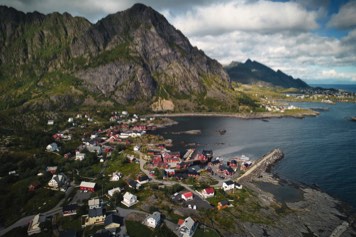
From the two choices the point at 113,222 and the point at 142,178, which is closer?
the point at 113,222

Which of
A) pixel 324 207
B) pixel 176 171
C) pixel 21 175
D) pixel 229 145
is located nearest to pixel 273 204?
pixel 324 207

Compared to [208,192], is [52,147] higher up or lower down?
lower down

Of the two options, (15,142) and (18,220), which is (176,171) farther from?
(15,142)

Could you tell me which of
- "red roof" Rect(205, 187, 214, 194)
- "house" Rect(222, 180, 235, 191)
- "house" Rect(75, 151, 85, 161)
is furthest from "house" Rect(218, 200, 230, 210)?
"house" Rect(75, 151, 85, 161)

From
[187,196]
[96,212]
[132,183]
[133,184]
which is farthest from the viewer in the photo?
[132,183]

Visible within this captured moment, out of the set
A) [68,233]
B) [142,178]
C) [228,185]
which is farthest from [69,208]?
[228,185]

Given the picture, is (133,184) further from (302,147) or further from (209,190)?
(302,147)

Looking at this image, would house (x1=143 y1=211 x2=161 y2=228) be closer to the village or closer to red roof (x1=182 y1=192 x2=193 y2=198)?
the village
